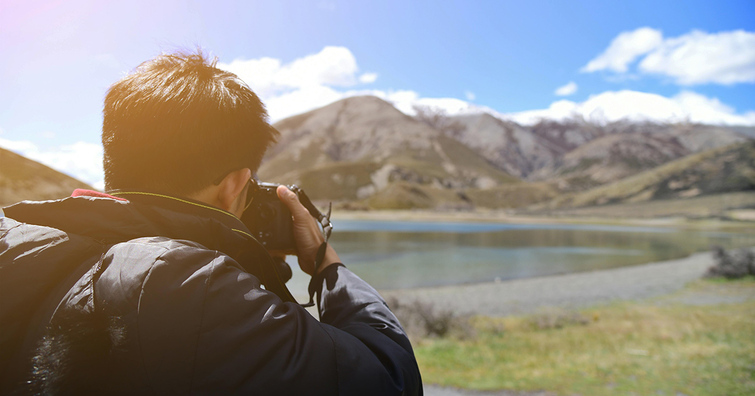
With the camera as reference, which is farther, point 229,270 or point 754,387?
point 754,387

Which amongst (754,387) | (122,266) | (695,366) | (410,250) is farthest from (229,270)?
(410,250)

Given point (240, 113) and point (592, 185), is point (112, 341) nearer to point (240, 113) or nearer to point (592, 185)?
point (240, 113)

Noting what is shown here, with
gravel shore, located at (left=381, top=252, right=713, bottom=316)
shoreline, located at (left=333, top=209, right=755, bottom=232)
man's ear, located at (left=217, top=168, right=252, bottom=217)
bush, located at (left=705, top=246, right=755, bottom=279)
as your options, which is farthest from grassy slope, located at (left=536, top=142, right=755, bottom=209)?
man's ear, located at (left=217, top=168, right=252, bottom=217)

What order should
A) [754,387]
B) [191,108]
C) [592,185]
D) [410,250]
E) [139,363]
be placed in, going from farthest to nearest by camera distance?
[592,185], [410,250], [754,387], [191,108], [139,363]

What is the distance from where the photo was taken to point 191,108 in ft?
3.85

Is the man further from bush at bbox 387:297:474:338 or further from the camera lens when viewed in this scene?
bush at bbox 387:297:474:338

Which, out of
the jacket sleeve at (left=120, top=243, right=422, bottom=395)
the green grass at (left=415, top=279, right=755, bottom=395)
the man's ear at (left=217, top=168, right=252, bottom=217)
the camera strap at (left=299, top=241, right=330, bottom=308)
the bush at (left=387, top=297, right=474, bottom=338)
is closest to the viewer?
the jacket sleeve at (left=120, top=243, right=422, bottom=395)

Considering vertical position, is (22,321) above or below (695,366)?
above

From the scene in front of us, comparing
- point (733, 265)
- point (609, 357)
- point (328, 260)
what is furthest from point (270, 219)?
point (733, 265)

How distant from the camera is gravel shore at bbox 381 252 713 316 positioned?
54.7 ft

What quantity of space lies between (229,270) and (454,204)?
130178 mm

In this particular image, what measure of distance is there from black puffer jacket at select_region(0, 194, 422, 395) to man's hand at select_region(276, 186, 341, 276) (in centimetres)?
50

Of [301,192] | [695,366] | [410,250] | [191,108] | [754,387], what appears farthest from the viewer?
[410,250]

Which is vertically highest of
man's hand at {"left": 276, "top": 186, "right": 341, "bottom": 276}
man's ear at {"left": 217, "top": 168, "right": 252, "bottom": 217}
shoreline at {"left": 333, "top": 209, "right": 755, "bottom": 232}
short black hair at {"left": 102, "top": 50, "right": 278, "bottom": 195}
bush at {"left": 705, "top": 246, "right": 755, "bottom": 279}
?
short black hair at {"left": 102, "top": 50, "right": 278, "bottom": 195}
